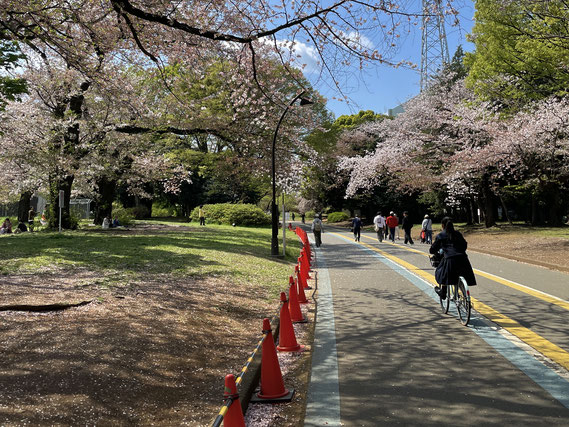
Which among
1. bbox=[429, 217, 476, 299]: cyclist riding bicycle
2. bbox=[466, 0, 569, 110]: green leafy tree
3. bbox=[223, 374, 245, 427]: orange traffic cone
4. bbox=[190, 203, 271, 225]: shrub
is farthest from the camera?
bbox=[190, 203, 271, 225]: shrub

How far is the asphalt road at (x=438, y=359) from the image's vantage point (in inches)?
169

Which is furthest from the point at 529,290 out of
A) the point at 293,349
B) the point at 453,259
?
the point at 293,349

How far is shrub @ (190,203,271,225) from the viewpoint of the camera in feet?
143

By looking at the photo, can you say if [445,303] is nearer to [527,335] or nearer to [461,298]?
[461,298]

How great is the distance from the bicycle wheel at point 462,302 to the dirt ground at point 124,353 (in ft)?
9.71

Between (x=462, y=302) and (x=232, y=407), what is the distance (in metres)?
5.71

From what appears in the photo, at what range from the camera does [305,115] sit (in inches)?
889

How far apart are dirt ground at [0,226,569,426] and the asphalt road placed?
1.89 ft

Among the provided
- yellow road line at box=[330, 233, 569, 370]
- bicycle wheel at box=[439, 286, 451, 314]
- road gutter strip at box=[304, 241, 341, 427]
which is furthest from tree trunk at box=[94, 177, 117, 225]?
yellow road line at box=[330, 233, 569, 370]

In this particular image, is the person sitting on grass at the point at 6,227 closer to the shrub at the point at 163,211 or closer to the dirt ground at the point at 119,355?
the dirt ground at the point at 119,355

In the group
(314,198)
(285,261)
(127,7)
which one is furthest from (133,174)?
(314,198)

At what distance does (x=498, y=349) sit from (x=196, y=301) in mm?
5315

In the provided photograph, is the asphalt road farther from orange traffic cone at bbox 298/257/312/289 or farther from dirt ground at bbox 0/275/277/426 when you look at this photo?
dirt ground at bbox 0/275/277/426

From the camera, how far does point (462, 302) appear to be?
7.89 metres
